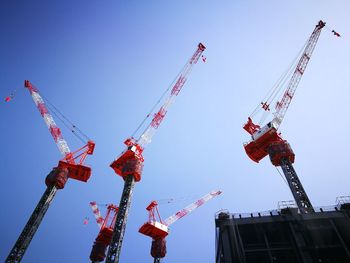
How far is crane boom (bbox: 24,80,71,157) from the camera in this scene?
6156cm

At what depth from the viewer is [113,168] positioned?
58.1 metres

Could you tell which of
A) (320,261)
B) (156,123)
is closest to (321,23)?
(156,123)

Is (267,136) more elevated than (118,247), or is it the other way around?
(267,136)

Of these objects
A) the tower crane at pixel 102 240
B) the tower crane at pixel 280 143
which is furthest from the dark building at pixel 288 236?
the tower crane at pixel 102 240

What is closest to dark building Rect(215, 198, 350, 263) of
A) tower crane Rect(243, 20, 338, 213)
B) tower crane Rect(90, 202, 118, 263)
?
tower crane Rect(243, 20, 338, 213)

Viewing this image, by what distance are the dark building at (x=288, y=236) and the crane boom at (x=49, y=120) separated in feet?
158

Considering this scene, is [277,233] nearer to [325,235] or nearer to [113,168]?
[325,235]

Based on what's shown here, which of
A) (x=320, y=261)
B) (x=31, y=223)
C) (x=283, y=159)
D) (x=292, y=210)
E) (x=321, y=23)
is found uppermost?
(x=321, y=23)

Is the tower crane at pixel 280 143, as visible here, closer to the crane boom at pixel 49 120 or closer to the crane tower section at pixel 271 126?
the crane tower section at pixel 271 126

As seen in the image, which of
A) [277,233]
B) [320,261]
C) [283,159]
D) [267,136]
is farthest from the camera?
[267,136]

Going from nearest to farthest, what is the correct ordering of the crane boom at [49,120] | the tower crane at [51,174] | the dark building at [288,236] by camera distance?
the dark building at [288,236] < the tower crane at [51,174] < the crane boom at [49,120]

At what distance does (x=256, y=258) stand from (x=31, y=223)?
43.0m

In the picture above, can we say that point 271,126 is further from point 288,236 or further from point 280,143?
point 288,236

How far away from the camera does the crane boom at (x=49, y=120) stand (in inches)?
2424
